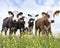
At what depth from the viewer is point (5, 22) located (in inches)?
717

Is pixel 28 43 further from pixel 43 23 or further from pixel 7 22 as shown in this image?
pixel 7 22

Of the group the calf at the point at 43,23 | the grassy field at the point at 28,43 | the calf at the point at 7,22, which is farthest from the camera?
the calf at the point at 7,22

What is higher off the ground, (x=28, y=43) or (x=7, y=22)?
(x=7, y=22)

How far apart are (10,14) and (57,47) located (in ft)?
36.9

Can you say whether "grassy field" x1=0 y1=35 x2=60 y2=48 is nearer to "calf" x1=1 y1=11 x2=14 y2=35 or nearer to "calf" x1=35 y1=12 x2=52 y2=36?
"calf" x1=35 y1=12 x2=52 y2=36

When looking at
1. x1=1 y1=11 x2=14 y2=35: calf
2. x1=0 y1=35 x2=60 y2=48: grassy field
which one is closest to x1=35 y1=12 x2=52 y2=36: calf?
x1=1 y1=11 x2=14 y2=35: calf

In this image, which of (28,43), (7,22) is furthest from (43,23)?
(28,43)

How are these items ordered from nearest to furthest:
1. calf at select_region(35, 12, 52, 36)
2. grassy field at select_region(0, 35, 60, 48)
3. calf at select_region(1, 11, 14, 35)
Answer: grassy field at select_region(0, 35, 60, 48) < calf at select_region(35, 12, 52, 36) < calf at select_region(1, 11, 14, 35)

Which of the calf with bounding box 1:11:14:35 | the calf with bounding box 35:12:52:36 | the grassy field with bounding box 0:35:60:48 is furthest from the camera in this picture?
the calf with bounding box 1:11:14:35

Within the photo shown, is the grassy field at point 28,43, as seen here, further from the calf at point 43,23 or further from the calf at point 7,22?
the calf at point 7,22

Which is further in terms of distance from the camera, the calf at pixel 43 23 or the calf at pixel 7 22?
the calf at pixel 7 22

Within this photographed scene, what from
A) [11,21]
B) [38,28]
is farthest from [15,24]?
[38,28]

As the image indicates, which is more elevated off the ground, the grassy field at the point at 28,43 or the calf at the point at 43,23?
the calf at the point at 43,23

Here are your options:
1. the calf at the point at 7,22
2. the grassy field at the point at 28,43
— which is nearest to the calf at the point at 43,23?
the calf at the point at 7,22
